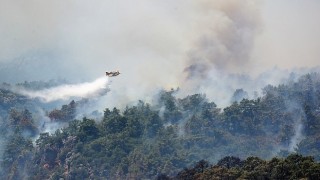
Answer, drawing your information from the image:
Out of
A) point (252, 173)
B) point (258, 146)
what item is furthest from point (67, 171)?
point (252, 173)

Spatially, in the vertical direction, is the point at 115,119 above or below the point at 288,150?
above

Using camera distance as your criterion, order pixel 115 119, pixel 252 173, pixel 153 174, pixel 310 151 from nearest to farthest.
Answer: pixel 252 173 → pixel 153 174 → pixel 310 151 → pixel 115 119

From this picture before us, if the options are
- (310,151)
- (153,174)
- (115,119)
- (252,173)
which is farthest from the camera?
(115,119)

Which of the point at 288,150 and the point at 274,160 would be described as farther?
the point at 288,150

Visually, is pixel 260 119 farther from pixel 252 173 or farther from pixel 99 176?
pixel 252 173

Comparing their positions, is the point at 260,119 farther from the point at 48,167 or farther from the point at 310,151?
the point at 48,167

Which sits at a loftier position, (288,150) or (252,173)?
(288,150)

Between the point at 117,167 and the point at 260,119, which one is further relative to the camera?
the point at 260,119

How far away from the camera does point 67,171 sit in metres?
180

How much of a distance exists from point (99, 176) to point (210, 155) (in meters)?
29.5

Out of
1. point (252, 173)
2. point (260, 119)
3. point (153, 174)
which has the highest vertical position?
point (260, 119)

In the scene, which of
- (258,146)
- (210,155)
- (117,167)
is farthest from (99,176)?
(258,146)

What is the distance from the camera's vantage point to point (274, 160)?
118312 mm

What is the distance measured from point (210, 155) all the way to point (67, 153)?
37.3 metres
